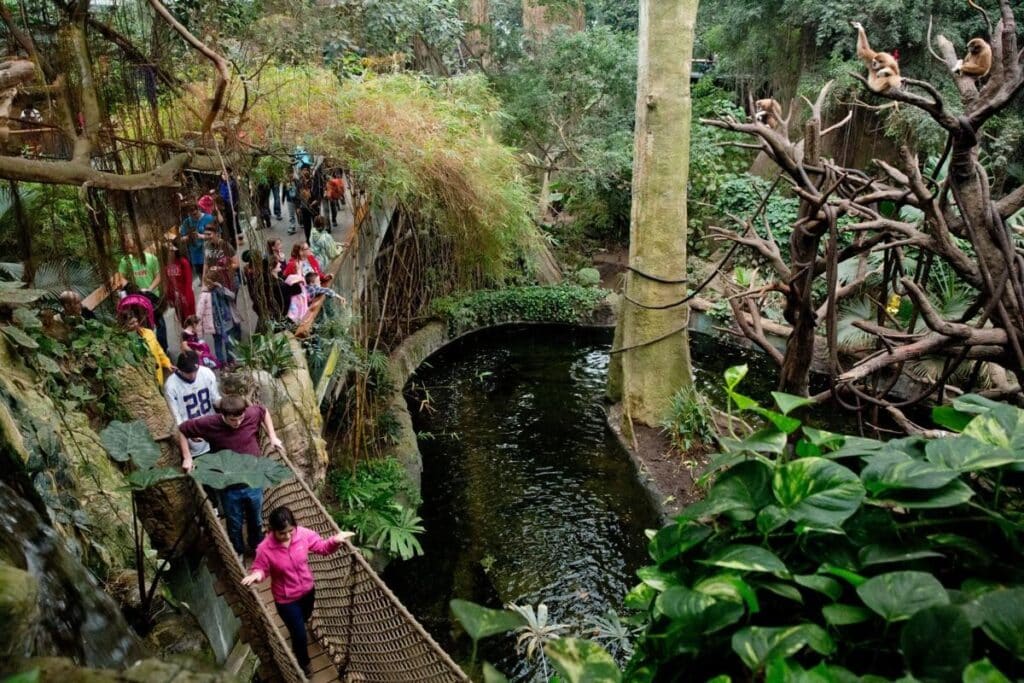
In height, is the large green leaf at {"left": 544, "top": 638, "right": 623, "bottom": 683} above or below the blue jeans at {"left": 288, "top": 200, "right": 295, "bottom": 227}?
above

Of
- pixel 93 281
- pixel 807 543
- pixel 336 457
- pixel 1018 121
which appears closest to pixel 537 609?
pixel 336 457

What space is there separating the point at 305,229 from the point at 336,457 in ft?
12.1

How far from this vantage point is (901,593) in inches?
42.6

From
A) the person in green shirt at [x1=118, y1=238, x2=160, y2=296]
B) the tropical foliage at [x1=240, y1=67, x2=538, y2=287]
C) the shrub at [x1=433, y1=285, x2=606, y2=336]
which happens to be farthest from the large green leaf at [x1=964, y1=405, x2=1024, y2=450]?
the shrub at [x1=433, y1=285, x2=606, y2=336]

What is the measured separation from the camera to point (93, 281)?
4801 millimetres

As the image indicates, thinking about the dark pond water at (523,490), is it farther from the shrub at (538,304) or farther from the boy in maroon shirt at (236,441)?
the boy in maroon shirt at (236,441)

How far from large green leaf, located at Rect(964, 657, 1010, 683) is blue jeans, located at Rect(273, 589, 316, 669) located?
3268 millimetres

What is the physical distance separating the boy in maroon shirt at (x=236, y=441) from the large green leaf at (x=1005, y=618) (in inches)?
145

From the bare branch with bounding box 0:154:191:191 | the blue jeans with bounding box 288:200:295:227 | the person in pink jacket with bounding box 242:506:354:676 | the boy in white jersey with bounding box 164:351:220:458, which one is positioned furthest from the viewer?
the blue jeans with bounding box 288:200:295:227

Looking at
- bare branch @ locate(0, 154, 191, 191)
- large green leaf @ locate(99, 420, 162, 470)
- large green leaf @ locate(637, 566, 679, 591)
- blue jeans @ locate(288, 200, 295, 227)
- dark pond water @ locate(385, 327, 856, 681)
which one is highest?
bare branch @ locate(0, 154, 191, 191)

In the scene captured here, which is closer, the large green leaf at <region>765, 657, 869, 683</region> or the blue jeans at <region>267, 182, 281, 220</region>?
the large green leaf at <region>765, 657, 869, 683</region>

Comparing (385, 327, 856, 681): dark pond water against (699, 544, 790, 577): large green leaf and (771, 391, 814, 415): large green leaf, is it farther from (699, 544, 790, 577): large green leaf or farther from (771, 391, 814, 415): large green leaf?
(699, 544, 790, 577): large green leaf

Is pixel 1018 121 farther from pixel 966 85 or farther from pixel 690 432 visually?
pixel 966 85

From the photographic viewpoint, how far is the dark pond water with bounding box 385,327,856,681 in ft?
20.2
